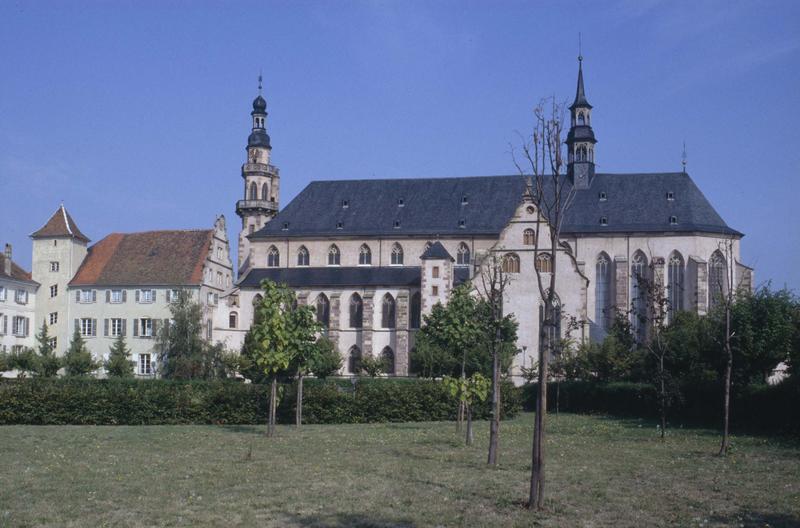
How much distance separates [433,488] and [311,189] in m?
70.8

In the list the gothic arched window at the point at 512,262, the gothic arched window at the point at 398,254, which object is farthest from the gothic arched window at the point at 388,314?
the gothic arched window at the point at 512,262

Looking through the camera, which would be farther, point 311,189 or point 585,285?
point 311,189

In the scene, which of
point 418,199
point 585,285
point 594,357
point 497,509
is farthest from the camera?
point 418,199

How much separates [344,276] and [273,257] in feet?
25.9

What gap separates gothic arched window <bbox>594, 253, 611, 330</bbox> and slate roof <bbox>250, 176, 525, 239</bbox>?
921cm

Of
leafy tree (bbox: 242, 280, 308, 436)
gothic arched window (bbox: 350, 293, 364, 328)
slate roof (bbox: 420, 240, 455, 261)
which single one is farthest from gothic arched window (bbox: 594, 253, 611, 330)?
leafy tree (bbox: 242, 280, 308, 436)

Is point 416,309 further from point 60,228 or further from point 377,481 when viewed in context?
point 377,481

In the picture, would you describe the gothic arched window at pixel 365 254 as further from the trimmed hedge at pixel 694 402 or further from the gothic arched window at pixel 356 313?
the trimmed hedge at pixel 694 402

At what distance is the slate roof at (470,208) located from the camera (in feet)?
251

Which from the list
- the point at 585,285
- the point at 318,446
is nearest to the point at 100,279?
the point at 585,285

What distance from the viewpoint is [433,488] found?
18.8 meters

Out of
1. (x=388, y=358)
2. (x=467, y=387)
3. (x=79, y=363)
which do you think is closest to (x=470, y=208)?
(x=388, y=358)

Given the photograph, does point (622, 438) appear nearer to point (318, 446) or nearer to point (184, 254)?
point (318, 446)

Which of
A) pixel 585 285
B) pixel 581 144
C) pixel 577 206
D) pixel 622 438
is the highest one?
pixel 581 144
